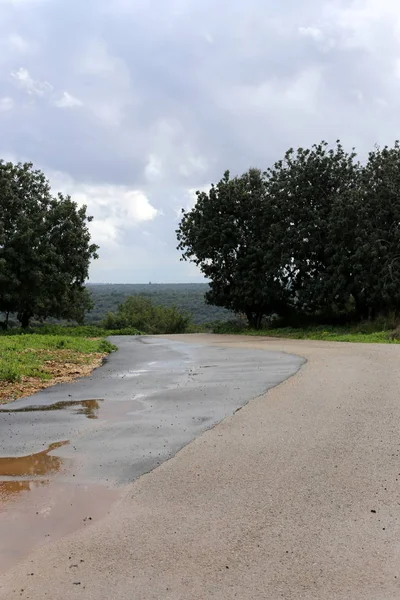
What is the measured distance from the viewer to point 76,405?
30.6 ft

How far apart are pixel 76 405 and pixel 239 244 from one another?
1043 inches

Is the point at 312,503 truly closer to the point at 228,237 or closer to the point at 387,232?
the point at 387,232

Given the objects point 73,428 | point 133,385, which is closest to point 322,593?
point 73,428

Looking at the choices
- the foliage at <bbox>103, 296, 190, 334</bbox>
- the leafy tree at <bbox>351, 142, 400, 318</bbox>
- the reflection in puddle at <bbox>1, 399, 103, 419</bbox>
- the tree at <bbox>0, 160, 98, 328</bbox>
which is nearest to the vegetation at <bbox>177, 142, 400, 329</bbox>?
the leafy tree at <bbox>351, 142, 400, 318</bbox>

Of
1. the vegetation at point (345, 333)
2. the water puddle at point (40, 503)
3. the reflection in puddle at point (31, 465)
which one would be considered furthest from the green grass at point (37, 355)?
the vegetation at point (345, 333)

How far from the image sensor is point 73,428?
773 cm

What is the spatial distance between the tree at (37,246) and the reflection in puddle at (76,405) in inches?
856

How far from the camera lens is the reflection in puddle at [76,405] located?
877cm

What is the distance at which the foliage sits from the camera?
47.6 m

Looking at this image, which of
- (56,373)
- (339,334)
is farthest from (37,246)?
(56,373)

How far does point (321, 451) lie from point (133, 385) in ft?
A: 19.1

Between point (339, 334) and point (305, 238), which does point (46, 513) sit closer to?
point (339, 334)

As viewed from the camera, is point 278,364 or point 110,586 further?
point 278,364

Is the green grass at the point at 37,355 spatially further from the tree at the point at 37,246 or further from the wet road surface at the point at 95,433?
the tree at the point at 37,246
